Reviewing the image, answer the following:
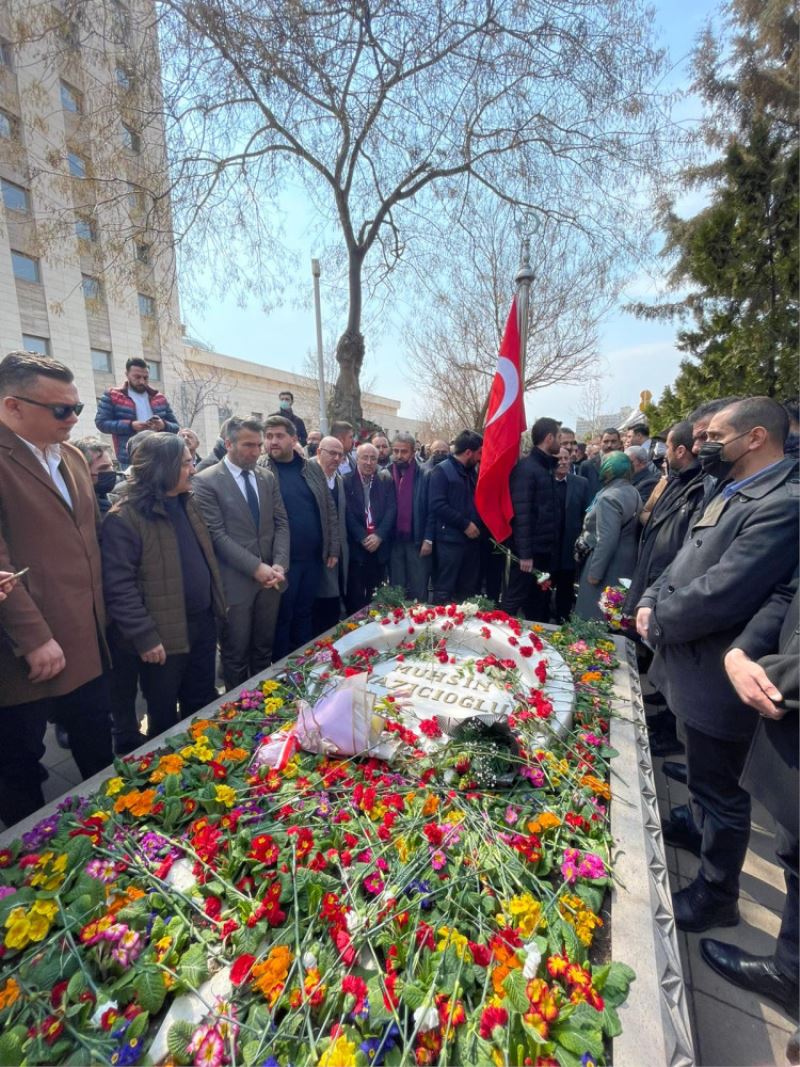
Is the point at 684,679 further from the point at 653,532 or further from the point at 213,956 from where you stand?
the point at 213,956

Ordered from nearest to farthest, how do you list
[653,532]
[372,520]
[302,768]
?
[302,768] → [653,532] → [372,520]

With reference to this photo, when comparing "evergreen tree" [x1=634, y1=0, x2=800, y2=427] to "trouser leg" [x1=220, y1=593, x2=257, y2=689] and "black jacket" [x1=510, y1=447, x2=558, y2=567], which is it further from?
"trouser leg" [x1=220, y1=593, x2=257, y2=689]

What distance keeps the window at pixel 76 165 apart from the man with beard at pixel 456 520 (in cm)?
596

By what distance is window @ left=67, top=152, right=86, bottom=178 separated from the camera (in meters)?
6.23

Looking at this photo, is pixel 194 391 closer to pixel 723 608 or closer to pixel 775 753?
pixel 723 608

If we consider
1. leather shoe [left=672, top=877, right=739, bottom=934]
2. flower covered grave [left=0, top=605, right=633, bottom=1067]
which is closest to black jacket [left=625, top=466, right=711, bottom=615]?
flower covered grave [left=0, top=605, right=633, bottom=1067]

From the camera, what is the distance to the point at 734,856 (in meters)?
1.96

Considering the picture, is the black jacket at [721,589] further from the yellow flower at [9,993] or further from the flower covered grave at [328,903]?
the yellow flower at [9,993]

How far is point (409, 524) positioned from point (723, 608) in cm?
348

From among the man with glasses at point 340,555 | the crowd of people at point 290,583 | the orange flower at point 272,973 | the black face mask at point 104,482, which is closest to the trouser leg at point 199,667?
the crowd of people at point 290,583

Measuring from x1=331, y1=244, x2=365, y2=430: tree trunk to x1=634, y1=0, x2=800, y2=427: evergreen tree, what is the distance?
25.0 ft

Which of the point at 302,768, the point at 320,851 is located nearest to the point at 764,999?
the point at 320,851

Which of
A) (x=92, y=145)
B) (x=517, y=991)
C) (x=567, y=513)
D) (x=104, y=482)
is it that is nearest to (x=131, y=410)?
(x=104, y=482)

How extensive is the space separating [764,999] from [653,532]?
83.9 inches
